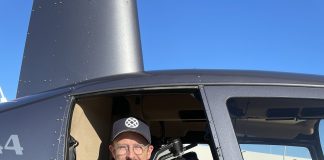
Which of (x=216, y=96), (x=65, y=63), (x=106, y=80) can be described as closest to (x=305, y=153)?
(x=216, y=96)

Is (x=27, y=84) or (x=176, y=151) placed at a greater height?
(x=27, y=84)

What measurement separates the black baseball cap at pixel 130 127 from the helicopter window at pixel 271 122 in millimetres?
644

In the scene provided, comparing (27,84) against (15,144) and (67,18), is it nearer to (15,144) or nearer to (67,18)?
(67,18)

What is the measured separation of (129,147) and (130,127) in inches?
4.5

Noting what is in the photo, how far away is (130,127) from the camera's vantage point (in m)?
2.82

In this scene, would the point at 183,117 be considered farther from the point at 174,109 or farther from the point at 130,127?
the point at 130,127

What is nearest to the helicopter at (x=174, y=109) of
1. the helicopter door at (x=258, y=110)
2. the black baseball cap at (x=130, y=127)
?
the helicopter door at (x=258, y=110)

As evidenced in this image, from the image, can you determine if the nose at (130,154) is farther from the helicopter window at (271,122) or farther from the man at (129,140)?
the helicopter window at (271,122)

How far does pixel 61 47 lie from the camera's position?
14.5 feet

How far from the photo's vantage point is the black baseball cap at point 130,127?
111 inches

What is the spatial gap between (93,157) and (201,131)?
41.8 inches

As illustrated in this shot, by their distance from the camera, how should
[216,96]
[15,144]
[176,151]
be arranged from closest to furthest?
1. [216,96]
2. [15,144]
3. [176,151]

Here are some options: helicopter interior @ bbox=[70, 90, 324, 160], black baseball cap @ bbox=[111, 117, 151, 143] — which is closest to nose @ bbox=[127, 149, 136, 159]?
black baseball cap @ bbox=[111, 117, 151, 143]

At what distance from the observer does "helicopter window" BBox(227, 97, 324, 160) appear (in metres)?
2.39
